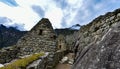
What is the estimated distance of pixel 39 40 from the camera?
17.1 metres

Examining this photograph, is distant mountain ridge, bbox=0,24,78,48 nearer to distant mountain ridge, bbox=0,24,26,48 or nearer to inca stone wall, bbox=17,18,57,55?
distant mountain ridge, bbox=0,24,26,48

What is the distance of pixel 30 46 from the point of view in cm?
1692

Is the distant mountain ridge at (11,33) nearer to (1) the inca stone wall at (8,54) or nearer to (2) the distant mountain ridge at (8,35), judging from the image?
(2) the distant mountain ridge at (8,35)

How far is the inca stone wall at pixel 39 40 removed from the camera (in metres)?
16.9

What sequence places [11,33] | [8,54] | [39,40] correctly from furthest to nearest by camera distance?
[11,33]
[39,40]
[8,54]

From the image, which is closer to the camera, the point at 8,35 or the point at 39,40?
the point at 39,40

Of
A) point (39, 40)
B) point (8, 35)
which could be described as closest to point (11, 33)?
point (8, 35)

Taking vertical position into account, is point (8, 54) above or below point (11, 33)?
below

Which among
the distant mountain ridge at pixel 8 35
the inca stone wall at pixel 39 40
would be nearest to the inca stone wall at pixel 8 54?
the inca stone wall at pixel 39 40

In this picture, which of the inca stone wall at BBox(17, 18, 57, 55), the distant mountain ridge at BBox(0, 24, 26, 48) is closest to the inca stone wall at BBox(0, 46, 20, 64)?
the inca stone wall at BBox(17, 18, 57, 55)

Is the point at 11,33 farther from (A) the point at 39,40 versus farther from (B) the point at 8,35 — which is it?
(A) the point at 39,40

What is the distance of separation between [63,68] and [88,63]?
12119 mm

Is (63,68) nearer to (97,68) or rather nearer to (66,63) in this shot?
(66,63)

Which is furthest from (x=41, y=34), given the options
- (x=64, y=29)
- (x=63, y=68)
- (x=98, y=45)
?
(x=64, y=29)
